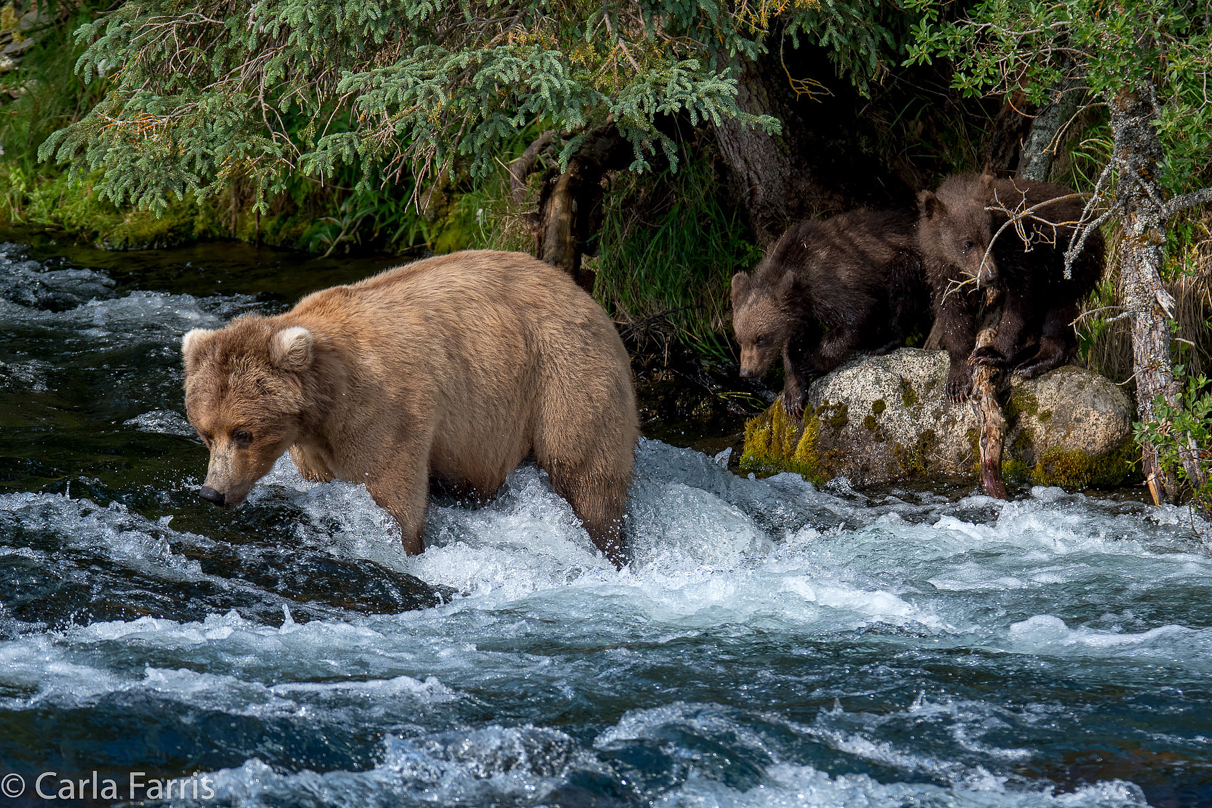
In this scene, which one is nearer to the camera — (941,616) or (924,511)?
(941,616)

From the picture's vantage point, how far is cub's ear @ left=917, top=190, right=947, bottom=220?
6.82 m

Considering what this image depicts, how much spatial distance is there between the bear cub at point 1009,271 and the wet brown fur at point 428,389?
213 centimetres

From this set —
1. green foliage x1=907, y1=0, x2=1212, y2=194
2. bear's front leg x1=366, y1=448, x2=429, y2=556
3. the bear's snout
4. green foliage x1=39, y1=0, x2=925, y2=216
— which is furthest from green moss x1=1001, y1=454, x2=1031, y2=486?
the bear's snout

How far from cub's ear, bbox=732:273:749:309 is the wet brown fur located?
6.31 ft

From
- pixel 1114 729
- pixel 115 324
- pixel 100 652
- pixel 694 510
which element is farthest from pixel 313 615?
pixel 115 324

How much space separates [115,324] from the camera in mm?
9594

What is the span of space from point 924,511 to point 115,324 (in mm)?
6716

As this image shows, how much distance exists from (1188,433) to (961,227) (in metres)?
1.94

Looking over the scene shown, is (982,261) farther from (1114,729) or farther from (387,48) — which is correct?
(387,48)

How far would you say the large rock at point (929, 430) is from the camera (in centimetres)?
650

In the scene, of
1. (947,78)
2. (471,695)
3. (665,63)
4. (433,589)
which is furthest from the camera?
(947,78)

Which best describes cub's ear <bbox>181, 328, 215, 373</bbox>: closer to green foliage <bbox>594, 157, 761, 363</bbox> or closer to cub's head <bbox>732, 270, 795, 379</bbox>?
cub's head <bbox>732, 270, 795, 379</bbox>

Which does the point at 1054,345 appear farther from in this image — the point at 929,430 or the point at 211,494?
the point at 211,494

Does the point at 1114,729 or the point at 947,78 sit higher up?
the point at 947,78
